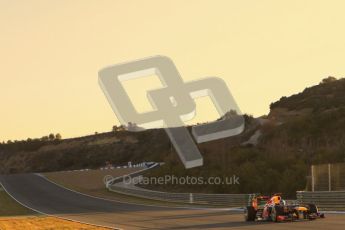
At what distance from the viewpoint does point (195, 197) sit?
4384 centimetres

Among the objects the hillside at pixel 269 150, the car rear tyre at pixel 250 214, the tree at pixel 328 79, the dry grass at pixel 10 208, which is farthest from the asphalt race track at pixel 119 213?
the tree at pixel 328 79

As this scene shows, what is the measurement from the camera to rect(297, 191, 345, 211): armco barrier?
30656 millimetres

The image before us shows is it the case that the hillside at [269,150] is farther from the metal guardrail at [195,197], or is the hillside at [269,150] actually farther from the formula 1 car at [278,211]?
the formula 1 car at [278,211]

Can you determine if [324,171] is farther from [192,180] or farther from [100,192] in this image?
[100,192]

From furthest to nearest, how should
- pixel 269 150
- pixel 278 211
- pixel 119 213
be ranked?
pixel 269 150
pixel 119 213
pixel 278 211

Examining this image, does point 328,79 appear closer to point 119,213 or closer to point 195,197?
point 195,197

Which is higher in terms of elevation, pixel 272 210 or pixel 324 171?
pixel 324 171

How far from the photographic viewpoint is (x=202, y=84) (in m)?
43.4

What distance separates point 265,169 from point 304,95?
151 feet

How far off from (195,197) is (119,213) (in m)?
11.6

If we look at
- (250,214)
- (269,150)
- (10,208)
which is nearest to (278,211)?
(250,214)

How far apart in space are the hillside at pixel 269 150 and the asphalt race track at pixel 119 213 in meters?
9.90

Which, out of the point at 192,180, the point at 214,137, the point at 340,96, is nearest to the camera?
the point at 192,180

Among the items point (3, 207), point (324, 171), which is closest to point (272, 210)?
point (324, 171)
